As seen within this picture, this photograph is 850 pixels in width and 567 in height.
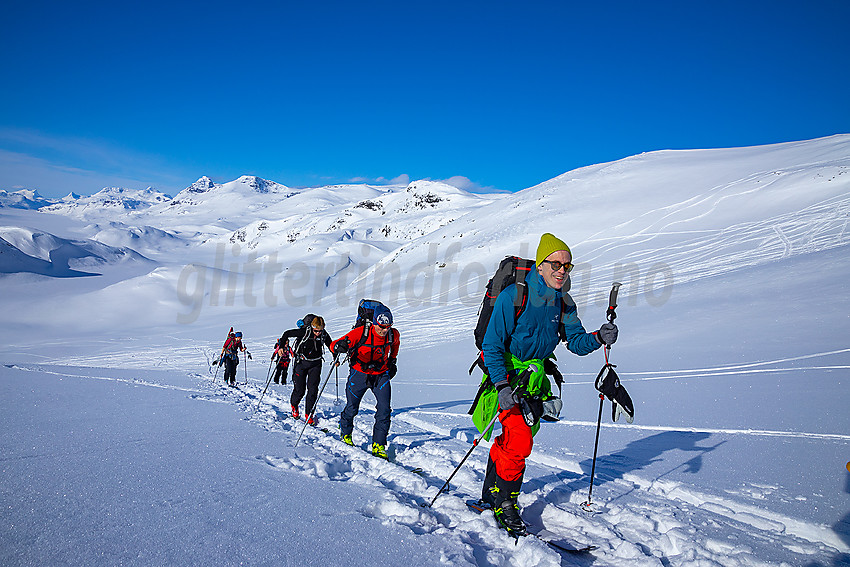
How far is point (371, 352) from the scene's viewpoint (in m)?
5.82

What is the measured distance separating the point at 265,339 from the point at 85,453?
1878 centimetres

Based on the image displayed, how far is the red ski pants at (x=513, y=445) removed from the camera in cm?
338

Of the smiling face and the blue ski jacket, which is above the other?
the smiling face

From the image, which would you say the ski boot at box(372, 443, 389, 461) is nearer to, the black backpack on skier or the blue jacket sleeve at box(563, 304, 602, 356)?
the black backpack on skier

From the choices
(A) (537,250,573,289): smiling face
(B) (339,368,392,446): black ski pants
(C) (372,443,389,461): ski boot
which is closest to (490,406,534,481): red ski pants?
(A) (537,250,573,289): smiling face

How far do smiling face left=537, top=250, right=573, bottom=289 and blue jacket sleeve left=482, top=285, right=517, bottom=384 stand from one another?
276 millimetres

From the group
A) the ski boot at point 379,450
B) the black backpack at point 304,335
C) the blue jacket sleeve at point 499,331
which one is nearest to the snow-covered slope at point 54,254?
the black backpack at point 304,335

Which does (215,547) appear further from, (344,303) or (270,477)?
(344,303)

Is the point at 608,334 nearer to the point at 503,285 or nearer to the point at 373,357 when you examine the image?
the point at 503,285

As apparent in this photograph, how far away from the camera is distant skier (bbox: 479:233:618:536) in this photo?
337 centimetres

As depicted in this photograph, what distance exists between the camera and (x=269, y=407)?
28.4 feet

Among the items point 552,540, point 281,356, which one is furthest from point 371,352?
point 281,356

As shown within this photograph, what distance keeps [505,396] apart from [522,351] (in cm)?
43

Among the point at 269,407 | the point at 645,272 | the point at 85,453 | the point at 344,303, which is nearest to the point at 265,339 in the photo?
the point at 344,303
